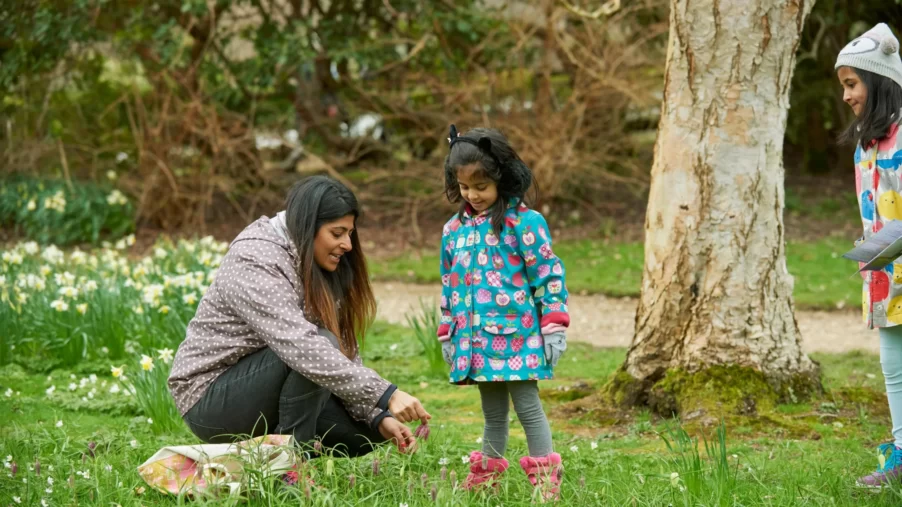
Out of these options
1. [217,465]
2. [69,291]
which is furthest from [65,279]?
[217,465]

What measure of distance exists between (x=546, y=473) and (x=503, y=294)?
601 mm

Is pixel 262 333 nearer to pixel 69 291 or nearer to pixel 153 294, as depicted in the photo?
pixel 153 294

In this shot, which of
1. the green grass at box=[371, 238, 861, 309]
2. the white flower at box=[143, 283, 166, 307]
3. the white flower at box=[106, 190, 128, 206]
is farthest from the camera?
the white flower at box=[106, 190, 128, 206]

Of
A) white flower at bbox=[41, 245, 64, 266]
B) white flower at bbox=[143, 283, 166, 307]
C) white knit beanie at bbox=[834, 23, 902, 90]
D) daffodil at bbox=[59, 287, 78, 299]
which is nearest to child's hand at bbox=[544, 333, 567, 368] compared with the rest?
white knit beanie at bbox=[834, 23, 902, 90]

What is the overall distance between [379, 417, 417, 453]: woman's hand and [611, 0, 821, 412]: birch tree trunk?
1.67m

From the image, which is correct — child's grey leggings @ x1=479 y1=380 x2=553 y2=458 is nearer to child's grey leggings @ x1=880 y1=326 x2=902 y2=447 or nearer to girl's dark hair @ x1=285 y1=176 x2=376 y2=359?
girl's dark hair @ x1=285 y1=176 x2=376 y2=359

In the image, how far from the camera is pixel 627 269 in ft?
30.5

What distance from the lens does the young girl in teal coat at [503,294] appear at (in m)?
3.35

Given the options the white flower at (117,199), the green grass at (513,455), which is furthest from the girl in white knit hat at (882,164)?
the white flower at (117,199)

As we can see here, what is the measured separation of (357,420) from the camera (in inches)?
136

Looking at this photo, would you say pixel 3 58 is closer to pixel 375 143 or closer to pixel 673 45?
pixel 375 143

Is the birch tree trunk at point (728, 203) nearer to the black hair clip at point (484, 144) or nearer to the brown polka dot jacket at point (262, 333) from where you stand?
the black hair clip at point (484, 144)

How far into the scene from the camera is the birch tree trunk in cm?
450

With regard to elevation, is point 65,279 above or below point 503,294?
below
